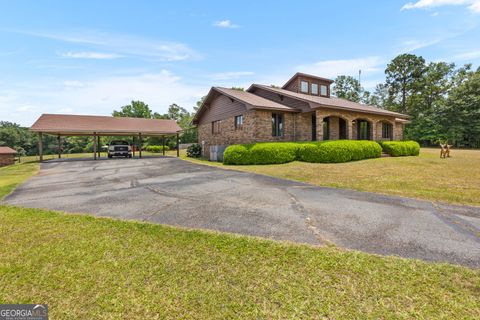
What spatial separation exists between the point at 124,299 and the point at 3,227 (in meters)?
3.69

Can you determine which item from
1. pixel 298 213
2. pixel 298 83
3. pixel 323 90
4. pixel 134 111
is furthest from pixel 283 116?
pixel 134 111

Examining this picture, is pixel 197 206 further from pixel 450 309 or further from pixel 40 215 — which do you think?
pixel 450 309

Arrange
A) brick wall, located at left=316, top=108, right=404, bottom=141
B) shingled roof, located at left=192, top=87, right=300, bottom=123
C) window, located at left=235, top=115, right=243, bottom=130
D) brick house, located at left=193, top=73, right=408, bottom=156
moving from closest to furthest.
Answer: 1. shingled roof, located at left=192, top=87, right=300, bottom=123
2. brick wall, located at left=316, top=108, right=404, bottom=141
3. brick house, located at left=193, top=73, right=408, bottom=156
4. window, located at left=235, top=115, right=243, bottom=130

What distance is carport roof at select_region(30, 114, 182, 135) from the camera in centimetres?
1981

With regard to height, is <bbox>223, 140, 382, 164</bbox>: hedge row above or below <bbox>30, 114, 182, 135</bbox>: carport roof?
below

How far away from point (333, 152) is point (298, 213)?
9.72m

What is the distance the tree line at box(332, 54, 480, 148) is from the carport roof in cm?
3733

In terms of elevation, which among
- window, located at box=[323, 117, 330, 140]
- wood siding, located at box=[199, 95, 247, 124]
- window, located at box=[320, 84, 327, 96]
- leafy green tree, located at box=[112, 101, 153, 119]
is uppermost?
leafy green tree, located at box=[112, 101, 153, 119]

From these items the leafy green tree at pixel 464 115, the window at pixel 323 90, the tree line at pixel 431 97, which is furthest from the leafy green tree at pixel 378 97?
the window at pixel 323 90

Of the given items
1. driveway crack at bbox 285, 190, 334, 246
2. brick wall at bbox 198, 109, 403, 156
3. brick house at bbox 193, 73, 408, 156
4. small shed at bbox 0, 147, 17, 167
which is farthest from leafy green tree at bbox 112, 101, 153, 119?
driveway crack at bbox 285, 190, 334, 246

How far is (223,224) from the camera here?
4250 mm

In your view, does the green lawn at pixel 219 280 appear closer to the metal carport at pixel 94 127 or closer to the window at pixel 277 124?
the window at pixel 277 124

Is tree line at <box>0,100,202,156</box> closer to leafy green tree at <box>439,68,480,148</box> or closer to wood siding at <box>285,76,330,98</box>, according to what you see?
wood siding at <box>285,76,330,98</box>

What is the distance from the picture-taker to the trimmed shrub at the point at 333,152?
1339cm
